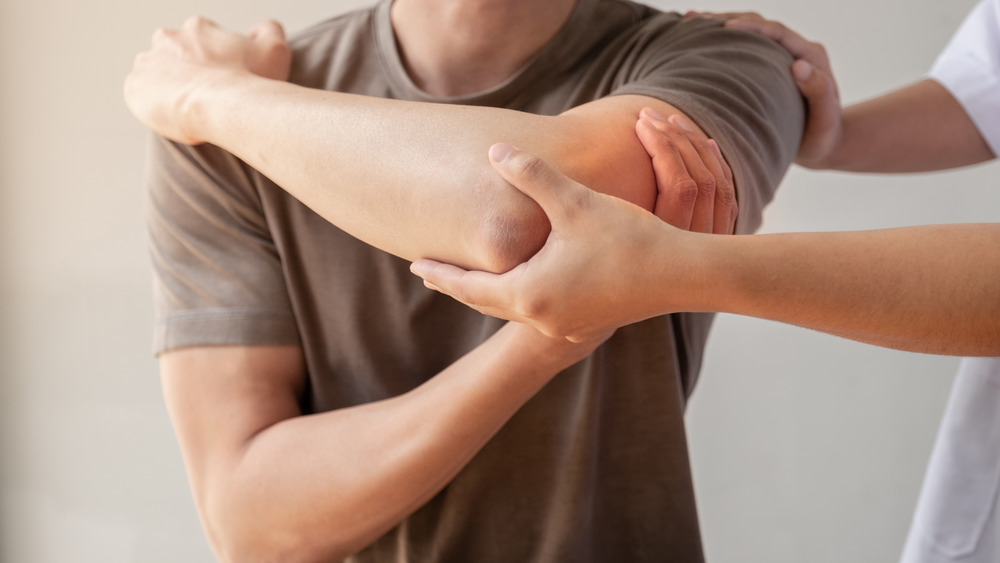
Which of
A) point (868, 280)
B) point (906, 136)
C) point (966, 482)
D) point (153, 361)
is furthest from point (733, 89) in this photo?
point (153, 361)

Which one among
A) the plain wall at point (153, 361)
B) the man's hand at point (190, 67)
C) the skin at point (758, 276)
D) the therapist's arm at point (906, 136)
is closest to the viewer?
the skin at point (758, 276)

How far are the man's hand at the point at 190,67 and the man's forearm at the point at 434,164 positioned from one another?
126mm

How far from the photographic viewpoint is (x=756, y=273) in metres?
0.50

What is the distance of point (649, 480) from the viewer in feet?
2.88

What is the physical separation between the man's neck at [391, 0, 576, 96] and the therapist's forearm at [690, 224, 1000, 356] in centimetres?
40

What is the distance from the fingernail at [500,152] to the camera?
0.53 metres

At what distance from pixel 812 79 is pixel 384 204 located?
0.52 meters

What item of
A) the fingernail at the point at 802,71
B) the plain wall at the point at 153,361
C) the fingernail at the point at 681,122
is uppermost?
the fingernail at the point at 802,71

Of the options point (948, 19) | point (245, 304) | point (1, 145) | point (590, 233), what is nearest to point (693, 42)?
point (590, 233)

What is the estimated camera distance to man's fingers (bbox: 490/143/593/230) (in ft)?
1.68

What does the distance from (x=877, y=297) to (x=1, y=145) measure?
1.42 m

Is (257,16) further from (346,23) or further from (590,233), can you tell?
(590,233)

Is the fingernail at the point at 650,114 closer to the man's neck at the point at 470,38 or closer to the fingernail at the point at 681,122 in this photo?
the fingernail at the point at 681,122

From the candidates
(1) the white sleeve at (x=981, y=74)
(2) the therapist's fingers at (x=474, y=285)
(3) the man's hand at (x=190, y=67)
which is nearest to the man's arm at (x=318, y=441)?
(2) the therapist's fingers at (x=474, y=285)
